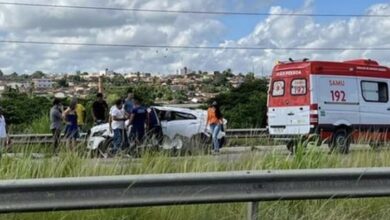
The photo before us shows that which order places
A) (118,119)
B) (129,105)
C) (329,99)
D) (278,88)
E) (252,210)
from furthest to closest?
(278,88) < (329,99) < (129,105) < (118,119) < (252,210)

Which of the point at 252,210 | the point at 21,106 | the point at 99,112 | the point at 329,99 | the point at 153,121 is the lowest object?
the point at 252,210

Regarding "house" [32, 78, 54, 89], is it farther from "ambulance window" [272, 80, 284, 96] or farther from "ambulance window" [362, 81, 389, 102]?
"ambulance window" [362, 81, 389, 102]

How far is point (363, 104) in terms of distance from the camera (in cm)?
1991

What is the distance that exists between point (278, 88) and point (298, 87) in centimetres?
93

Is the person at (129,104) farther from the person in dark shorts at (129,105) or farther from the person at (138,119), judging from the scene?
the person at (138,119)

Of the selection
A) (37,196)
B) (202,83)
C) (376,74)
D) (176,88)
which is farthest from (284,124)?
(202,83)

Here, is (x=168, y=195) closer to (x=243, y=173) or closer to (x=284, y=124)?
(x=243, y=173)

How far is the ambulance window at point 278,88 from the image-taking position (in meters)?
19.8

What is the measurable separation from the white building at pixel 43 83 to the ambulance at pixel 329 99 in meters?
21.4

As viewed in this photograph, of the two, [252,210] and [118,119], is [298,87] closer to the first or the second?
[118,119]

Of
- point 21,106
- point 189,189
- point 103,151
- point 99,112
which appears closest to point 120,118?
point 99,112

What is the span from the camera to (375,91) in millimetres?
20359

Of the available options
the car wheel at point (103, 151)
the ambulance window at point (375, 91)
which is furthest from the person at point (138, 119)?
the ambulance window at point (375, 91)

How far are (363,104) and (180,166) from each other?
1344cm
